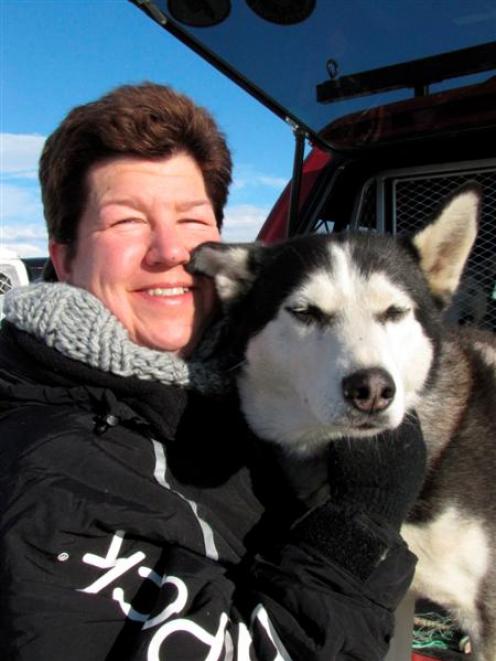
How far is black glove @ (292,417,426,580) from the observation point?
4.04 feet

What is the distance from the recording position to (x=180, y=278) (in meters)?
1.68

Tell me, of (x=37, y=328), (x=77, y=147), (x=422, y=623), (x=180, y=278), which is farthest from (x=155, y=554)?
(x=422, y=623)

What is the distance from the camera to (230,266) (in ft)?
6.13

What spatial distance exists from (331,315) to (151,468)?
0.60m

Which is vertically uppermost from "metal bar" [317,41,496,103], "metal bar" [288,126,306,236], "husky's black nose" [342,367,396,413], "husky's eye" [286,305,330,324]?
"metal bar" [317,41,496,103]

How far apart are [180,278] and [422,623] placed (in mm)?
1363

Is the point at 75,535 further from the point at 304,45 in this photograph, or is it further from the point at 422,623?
the point at 304,45

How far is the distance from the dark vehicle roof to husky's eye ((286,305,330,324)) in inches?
38.3

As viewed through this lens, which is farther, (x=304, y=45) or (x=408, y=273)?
(x=304, y=45)

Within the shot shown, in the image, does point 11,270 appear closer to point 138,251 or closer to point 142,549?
point 138,251

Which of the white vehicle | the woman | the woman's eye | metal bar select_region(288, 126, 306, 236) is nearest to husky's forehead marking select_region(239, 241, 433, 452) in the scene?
the woman

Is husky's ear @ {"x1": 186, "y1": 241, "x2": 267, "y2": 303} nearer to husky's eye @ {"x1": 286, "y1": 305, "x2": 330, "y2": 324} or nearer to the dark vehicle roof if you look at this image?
husky's eye @ {"x1": 286, "y1": 305, "x2": 330, "y2": 324}

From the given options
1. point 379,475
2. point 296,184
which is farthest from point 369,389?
point 296,184

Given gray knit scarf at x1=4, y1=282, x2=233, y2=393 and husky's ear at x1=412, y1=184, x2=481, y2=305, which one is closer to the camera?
gray knit scarf at x1=4, y1=282, x2=233, y2=393
